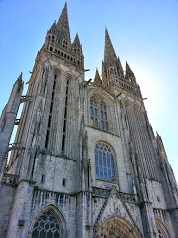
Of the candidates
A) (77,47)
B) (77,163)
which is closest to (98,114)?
(77,163)

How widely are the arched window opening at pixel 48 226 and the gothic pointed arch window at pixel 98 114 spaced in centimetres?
1174

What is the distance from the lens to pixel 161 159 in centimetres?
2495

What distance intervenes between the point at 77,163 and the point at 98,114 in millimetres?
8849

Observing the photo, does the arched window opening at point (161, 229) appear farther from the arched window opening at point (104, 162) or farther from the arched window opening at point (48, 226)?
the arched window opening at point (48, 226)

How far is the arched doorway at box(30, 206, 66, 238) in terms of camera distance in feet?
44.8

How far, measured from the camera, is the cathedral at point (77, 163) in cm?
1428

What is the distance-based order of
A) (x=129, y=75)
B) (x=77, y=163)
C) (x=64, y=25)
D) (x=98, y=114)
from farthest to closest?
(x=129, y=75), (x=64, y=25), (x=98, y=114), (x=77, y=163)

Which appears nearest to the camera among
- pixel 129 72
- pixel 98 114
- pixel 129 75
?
pixel 98 114

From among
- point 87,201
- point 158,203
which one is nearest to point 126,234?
point 87,201

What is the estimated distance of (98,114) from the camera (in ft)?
83.0

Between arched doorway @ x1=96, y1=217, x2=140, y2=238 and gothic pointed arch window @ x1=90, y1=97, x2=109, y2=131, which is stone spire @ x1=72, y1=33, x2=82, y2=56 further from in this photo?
arched doorway @ x1=96, y1=217, x2=140, y2=238

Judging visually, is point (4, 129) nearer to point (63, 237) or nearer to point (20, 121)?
point (20, 121)

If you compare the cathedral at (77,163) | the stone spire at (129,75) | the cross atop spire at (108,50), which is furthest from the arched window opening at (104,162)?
the cross atop spire at (108,50)

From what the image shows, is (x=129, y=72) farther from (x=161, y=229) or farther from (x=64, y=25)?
(x=161, y=229)
